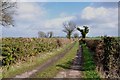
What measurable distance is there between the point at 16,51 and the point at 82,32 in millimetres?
91595

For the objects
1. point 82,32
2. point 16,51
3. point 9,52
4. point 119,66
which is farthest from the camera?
point 82,32

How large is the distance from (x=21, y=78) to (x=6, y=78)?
2.75 feet

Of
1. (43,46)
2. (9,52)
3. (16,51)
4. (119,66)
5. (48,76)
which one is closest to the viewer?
(119,66)

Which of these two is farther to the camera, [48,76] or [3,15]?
[3,15]

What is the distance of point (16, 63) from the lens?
881 inches

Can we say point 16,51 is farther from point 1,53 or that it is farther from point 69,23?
point 69,23

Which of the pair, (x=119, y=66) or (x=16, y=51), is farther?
Answer: (x=16, y=51)

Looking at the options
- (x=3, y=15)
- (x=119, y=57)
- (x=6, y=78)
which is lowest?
(x=6, y=78)

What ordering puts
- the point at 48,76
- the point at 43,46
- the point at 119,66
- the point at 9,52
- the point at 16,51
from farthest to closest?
1. the point at 43,46
2. the point at 16,51
3. the point at 9,52
4. the point at 48,76
5. the point at 119,66

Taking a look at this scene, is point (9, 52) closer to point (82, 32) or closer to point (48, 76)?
point (48, 76)

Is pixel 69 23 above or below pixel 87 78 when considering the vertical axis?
above

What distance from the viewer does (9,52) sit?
70.2ft

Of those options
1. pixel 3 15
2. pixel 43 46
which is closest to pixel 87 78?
pixel 43 46

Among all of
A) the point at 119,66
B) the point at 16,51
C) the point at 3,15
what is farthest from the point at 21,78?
the point at 3,15
